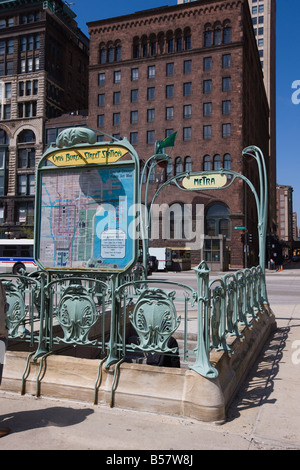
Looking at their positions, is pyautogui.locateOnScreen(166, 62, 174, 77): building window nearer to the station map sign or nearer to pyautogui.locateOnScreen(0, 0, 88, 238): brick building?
pyautogui.locateOnScreen(0, 0, 88, 238): brick building

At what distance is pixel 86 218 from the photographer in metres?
5.99

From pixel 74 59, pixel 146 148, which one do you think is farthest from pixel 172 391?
pixel 74 59

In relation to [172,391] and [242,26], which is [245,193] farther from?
[172,391]

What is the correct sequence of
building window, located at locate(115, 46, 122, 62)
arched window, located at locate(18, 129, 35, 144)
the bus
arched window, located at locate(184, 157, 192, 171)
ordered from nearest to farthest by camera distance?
1. the bus
2. arched window, located at locate(184, 157, 192, 171)
3. building window, located at locate(115, 46, 122, 62)
4. arched window, located at locate(18, 129, 35, 144)

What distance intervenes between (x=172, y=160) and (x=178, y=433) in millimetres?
48706

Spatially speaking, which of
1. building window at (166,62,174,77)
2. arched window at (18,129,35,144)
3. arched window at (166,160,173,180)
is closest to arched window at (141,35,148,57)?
building window at (166,62,174,77)

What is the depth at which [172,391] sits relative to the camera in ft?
14.9

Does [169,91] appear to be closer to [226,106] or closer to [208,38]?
[226,106]

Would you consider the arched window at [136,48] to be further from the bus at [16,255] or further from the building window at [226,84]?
the bus at [16,255]

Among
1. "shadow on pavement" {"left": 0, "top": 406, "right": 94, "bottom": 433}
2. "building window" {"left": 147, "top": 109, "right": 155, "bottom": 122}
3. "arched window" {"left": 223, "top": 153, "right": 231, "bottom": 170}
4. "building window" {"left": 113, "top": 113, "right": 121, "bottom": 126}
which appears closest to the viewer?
"shadow on pavement" {"left": 0, "top": 406, "right": 94, "bottom": 433}

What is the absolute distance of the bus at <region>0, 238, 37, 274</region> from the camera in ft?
103

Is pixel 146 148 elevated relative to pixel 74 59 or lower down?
lower down

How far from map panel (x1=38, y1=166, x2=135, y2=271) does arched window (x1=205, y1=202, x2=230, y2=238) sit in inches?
1724
